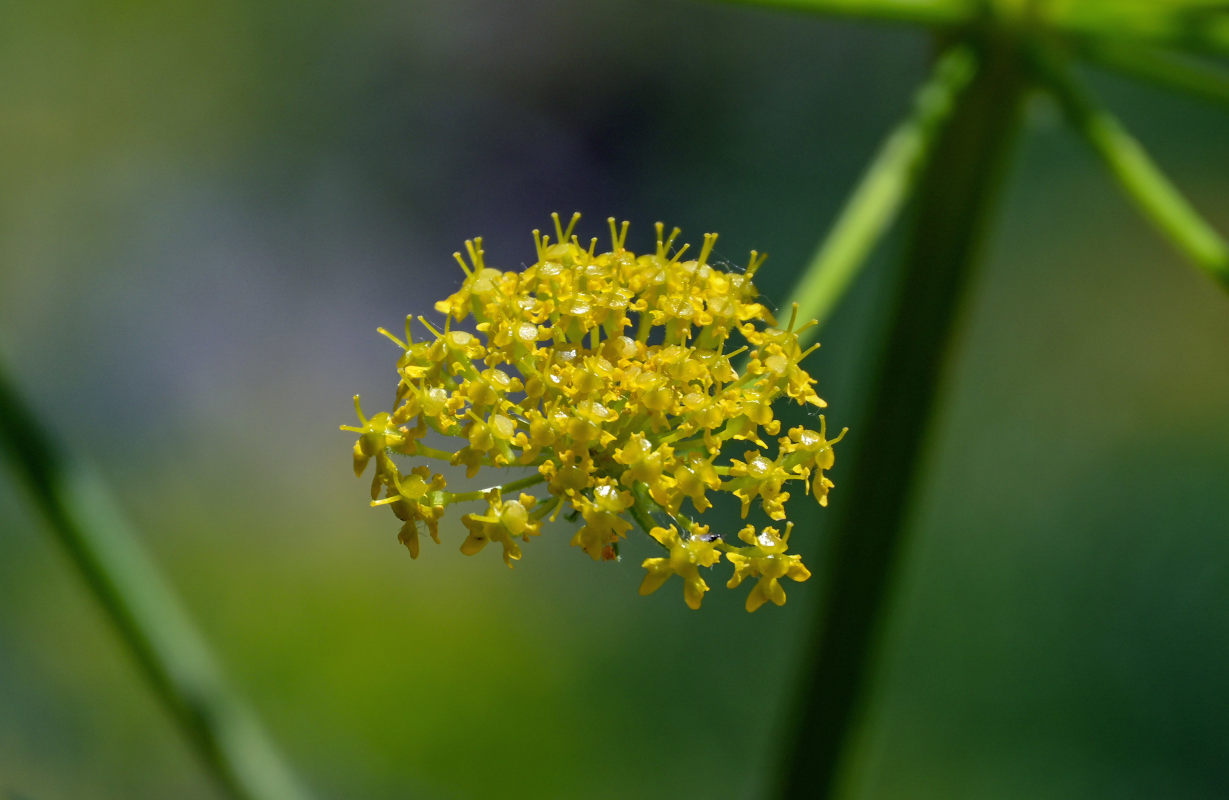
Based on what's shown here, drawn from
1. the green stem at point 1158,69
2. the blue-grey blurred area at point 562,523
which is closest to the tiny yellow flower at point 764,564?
the green stem at point 1158,69

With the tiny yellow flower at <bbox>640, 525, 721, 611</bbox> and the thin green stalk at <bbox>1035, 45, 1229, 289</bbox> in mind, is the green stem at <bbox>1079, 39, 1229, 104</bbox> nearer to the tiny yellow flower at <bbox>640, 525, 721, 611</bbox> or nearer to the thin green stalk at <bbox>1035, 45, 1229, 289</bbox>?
the thin green stalk at <bbox>1035, 45, 1229, 289</bbox>

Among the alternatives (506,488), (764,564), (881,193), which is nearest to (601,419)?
(506,488)

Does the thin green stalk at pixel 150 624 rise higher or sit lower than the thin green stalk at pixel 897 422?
lower

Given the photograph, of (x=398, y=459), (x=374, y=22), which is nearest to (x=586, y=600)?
(x=374, y=22)

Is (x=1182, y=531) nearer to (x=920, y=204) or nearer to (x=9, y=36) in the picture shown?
(x=920, y=204)

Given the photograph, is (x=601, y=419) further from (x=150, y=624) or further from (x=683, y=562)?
(x=150, y=624)

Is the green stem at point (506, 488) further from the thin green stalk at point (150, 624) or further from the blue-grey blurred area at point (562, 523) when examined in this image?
the blue-grey blurred area at point (562, 523)
